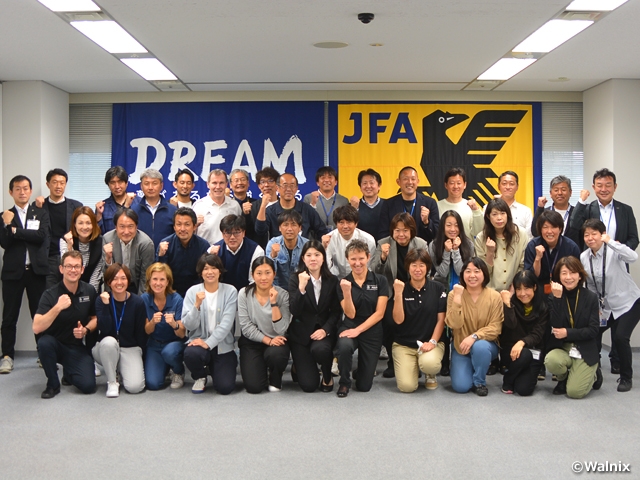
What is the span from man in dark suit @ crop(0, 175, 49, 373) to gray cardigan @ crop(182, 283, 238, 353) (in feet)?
5.87

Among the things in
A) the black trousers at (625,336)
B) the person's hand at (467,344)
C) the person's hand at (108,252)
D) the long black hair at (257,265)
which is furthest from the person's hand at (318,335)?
the black trousers at (625,336)

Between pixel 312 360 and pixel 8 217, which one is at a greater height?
pixel 8 217

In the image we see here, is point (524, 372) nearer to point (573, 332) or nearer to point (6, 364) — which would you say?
point (573, 332)

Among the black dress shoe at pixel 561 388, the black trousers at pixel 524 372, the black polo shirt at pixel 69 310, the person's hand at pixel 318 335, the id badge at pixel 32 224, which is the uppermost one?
the id badge at pixel 32 224

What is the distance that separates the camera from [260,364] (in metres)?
5.00

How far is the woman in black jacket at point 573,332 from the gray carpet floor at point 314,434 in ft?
0.54

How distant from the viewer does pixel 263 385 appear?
4.99 metres

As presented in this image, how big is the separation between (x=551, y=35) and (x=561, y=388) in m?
2.78

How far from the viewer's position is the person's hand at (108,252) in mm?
5242

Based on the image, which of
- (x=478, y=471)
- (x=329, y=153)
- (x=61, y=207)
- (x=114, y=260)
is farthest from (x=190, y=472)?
(x=329, y=153)

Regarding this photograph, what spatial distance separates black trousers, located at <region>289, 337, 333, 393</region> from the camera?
4.95m

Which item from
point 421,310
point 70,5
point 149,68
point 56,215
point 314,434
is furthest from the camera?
point 149,68

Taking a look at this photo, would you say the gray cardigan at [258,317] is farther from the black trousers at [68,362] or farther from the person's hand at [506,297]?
the person's hand at [506,297]

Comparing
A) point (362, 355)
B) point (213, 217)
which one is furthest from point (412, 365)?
point (213, 217)
